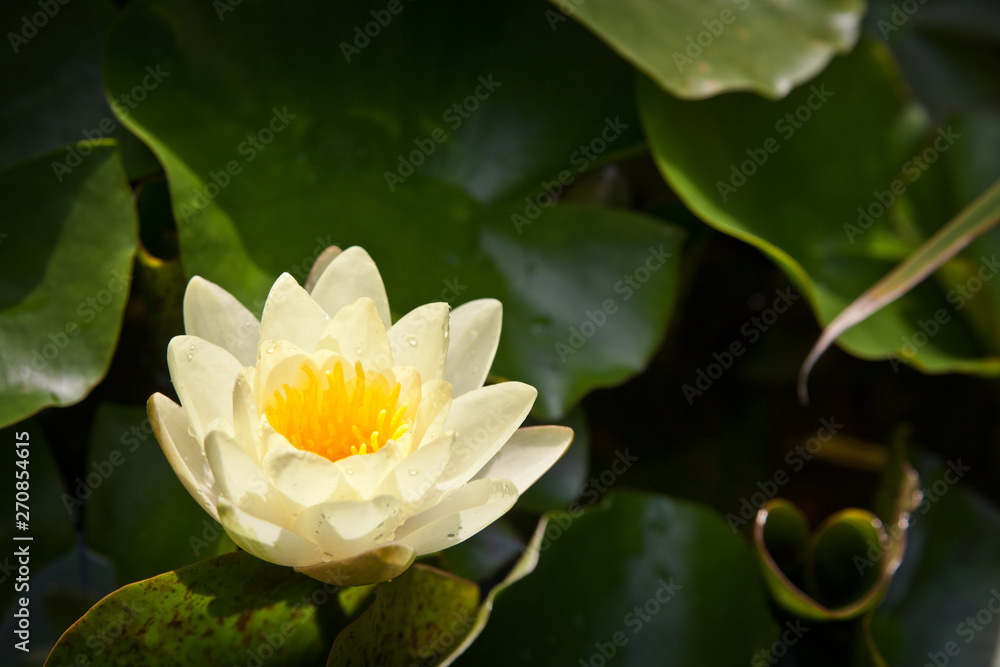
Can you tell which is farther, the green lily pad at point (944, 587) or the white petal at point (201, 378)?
the green lily pad at point (944, 587)

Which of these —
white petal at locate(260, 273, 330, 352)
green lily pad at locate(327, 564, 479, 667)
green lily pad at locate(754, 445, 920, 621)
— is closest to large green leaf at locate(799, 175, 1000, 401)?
green lily pad at locate(754, 445, 920, 621)

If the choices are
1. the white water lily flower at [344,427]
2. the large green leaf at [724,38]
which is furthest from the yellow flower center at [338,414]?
the large green leaf at [724,38]

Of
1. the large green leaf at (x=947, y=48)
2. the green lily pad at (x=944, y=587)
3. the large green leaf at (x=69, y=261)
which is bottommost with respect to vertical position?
the green lily pad at (x=944, y=587)

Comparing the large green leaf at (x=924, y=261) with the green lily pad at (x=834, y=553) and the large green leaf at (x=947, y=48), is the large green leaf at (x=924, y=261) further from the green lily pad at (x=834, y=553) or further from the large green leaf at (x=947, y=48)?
the large green leaf at (x=947, y=48)

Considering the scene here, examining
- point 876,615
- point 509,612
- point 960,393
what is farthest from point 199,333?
point 960,393


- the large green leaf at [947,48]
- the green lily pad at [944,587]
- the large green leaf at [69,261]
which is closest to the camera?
the large green leaf at [69,261]

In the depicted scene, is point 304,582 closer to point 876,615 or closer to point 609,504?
point 609,504

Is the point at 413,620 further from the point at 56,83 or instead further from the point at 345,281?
the point at 56,83

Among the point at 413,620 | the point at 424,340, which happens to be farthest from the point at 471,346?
the point at 413,620

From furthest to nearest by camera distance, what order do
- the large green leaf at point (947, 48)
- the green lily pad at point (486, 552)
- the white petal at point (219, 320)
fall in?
the large green leaf at point (947, 48) → the green lily pad at point (486, 552) → the white petal at point (219, 320)
